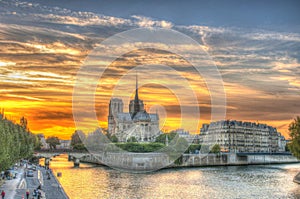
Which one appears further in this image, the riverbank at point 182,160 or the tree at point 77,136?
the tree at point 77,136

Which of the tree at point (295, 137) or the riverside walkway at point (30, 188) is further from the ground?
the tree at point (295, 137)

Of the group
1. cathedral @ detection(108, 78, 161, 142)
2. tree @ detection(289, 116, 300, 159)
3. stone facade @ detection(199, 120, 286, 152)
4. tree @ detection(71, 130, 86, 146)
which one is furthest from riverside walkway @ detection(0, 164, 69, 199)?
stone facade @ detection(199, 120, 286, 152)

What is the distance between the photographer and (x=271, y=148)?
193125mm

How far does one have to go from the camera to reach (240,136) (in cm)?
17875

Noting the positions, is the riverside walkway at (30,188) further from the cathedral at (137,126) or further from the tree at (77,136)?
the tree at (77,136)

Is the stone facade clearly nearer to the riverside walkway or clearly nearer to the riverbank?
the riverbank

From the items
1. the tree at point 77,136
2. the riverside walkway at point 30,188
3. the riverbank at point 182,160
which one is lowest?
the riverside walkway at point 30,188

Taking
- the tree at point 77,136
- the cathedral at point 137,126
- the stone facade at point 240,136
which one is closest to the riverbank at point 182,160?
the stone facade at point 240,136

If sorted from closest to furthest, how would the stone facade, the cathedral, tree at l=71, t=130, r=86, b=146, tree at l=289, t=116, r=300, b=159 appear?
tree at l=289, t=116, r=300, b=159, the cathedral, the stone facade, tree at l=71, t=130, r=86, b=146

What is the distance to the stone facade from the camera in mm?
176125

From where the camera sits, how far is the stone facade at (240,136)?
17612 cm

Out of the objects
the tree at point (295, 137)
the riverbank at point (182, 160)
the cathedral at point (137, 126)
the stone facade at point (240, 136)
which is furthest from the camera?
the stone facade at point (240, 136)

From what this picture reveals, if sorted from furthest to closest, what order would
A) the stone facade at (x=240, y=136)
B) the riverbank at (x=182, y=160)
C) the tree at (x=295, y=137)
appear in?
the stone facade at (x=240, y=136)
the riverbank at (x=182, y=160)
the tree at (x=295, y=137)

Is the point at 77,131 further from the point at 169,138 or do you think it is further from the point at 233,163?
the point at 233,163
